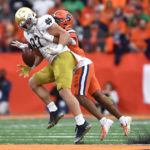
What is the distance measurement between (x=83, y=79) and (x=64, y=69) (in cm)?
28

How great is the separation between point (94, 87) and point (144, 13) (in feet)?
18.7

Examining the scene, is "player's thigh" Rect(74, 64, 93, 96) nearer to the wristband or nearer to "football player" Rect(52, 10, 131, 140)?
"football player" Rect(52, 10, 131, 140)

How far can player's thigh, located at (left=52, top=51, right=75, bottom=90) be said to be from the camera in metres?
5.69

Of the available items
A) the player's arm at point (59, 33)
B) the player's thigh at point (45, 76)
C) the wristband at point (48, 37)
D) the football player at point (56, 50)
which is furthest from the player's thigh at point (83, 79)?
the wristband at point (48, 37)

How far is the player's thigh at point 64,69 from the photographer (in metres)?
5.69

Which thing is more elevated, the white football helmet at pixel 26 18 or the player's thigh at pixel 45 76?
the white football helmet at pixel 26 18

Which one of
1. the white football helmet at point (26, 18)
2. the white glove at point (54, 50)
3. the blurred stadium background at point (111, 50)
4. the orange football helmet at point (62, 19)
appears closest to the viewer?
the white glove at point (54, 50)

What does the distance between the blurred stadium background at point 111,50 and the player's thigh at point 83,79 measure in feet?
16.1

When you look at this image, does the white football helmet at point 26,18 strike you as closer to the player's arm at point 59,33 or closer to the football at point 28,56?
the player's arm at point 59,33

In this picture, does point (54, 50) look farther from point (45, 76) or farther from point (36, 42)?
point (45, 76)

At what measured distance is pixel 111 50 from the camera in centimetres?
1111

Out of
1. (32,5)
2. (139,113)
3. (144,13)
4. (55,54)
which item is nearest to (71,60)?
(55,54)

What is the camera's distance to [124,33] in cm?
1112

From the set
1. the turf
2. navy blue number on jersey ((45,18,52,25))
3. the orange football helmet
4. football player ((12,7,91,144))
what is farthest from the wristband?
the turf
